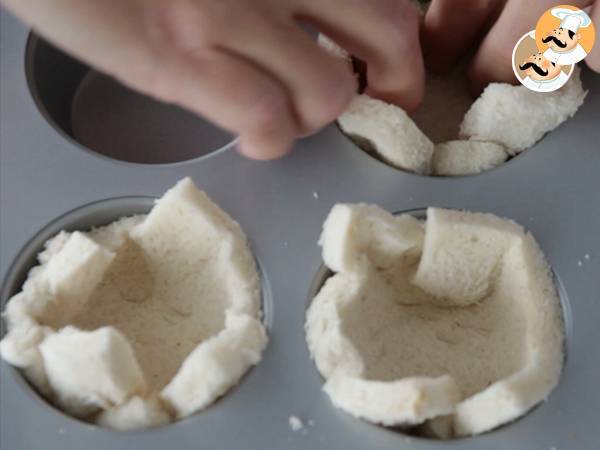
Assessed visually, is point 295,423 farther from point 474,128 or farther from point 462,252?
point 474,128

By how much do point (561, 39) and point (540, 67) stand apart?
0.03m

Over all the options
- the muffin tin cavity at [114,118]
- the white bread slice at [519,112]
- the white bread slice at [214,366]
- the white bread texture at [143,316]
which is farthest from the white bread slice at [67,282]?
the white bread slice at [519,112]

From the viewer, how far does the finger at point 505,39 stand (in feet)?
2.35

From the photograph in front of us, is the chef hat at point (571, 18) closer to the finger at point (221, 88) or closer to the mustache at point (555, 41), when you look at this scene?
the mustache at point (555, 41)

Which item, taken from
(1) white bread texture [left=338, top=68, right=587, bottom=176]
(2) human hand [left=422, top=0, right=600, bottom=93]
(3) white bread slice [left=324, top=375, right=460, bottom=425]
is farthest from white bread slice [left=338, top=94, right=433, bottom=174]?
(3) white bread slice [left=324, top=375, right=460, bottom=425]

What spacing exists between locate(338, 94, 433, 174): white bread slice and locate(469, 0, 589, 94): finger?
3.9 inches

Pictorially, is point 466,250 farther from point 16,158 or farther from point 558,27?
point 16,158

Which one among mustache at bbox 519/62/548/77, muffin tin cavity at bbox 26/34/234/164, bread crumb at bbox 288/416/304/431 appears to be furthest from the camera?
muffin tin cavity at bbox 26/34/234/164

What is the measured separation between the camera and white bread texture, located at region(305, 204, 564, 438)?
0.62 m

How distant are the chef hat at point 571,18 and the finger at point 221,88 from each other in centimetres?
26

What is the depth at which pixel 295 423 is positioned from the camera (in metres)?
0.63

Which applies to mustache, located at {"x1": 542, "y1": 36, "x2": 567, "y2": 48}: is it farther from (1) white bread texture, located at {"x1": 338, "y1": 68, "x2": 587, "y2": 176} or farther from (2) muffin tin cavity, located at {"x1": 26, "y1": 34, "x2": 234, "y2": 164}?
(2) muffin tin cavity, located at {"x1": 26, "y1": 34, "x2": 234, "y2": 164}

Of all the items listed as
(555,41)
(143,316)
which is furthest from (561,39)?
Answer: (143,316)

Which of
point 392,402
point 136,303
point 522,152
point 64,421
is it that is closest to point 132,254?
point 136,303
